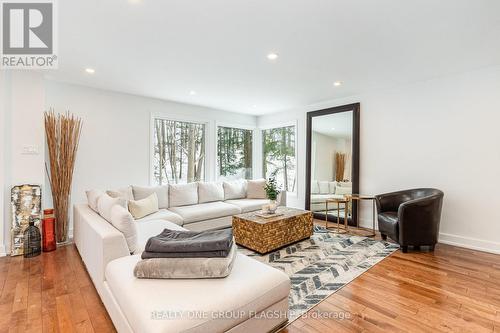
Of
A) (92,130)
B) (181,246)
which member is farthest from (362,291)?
(92,130)

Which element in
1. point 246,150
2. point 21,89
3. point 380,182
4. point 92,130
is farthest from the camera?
point 246,150

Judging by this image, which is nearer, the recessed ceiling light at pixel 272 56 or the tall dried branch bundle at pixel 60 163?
the recessed ceiling light at pixel 272 56

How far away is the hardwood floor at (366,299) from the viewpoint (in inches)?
72.4

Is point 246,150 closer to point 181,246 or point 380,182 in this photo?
point 380,182

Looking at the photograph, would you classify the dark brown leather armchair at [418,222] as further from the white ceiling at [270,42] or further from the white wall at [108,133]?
the white wall at [108,133]

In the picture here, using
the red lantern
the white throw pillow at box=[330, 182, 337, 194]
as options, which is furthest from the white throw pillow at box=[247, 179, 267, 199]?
the red lantern

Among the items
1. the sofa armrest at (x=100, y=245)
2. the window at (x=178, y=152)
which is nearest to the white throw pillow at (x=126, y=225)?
the sofa armrest at (x=100, y=245)

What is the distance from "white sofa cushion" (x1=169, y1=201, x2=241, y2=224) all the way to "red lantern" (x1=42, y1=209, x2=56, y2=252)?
1.58 m

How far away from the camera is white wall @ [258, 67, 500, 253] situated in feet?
10.9

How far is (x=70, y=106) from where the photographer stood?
3.89 metres

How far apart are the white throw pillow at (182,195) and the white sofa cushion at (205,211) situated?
0.13m

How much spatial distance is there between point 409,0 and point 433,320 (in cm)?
251

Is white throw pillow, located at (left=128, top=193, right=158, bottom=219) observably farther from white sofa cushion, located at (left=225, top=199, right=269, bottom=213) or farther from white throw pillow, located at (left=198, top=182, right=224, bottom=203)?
white sofa cushion, located at (left=225, top=199, right=269, bottom=213)

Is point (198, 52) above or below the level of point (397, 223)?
above
